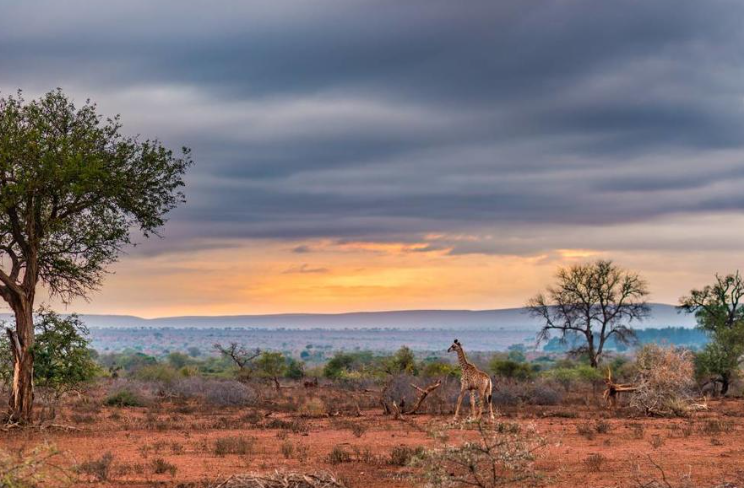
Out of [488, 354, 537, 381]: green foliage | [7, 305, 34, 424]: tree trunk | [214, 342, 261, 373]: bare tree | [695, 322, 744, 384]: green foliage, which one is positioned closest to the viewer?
[7, 305, 34, 424]: tree trunk

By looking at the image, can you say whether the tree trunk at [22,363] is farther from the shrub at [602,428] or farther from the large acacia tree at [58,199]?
the shrub at [602,428]

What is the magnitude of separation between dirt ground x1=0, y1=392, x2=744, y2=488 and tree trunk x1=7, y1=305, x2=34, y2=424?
1056mm

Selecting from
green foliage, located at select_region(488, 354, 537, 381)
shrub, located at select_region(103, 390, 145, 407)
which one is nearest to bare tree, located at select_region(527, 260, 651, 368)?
green foliage, located at select_region(488, 354, 537, 381)

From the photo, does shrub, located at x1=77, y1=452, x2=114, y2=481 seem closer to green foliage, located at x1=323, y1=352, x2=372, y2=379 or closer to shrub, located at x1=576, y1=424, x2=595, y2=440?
shrub, located at x1=576, y1=424, x2=595, y2=440

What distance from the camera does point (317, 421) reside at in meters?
28.7

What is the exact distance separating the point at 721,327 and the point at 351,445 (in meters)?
36.7

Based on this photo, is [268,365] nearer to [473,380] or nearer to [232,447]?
[473,380]

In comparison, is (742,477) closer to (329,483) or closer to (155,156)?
(329,483)

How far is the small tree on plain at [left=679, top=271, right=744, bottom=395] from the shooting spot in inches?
1623

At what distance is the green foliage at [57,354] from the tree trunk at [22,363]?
0.42m

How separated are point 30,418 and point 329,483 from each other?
1448 cm

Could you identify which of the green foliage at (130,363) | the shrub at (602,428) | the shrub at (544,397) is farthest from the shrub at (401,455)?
the green foliage at (130,363)

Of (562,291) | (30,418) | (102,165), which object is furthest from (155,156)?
(562,291)

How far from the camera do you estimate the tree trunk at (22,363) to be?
23.8m
